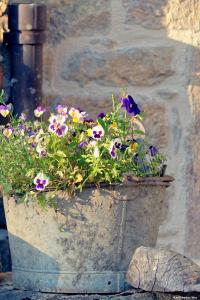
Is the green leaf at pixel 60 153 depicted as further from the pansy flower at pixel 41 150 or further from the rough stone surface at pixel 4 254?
the rough stone surface at pixel 4 254

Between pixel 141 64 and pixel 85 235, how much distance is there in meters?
0.93

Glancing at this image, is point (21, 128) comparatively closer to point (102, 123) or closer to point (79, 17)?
point (102, 123)

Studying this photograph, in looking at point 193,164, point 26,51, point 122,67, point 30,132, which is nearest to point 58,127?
point 30,132

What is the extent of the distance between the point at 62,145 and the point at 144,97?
0.76 meters

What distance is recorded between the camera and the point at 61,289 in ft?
8.16

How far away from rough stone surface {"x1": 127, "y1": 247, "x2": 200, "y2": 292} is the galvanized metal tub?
0.11 metres

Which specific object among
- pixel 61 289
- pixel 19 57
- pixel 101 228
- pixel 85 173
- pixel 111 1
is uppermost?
pixel 111 1

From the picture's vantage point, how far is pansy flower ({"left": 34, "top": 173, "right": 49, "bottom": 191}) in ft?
7.78

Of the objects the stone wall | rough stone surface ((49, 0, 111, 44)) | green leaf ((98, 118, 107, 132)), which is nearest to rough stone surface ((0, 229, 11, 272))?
the stone wall

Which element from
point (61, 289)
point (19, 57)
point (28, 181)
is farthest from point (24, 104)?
point (61, 289)

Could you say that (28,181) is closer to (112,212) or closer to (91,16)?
(112,212)

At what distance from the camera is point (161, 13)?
312 centimetres

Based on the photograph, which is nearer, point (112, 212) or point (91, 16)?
point (112, 212)

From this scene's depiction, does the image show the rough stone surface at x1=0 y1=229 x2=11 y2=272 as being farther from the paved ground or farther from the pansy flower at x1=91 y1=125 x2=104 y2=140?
the pansy flower at x1=91 y1=125 x2=104 y2=140
